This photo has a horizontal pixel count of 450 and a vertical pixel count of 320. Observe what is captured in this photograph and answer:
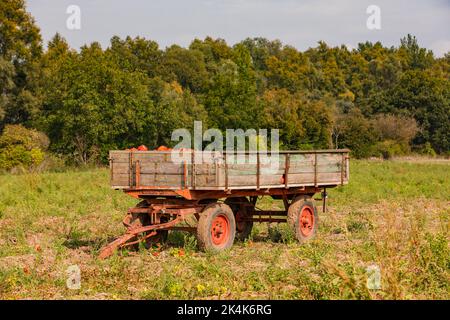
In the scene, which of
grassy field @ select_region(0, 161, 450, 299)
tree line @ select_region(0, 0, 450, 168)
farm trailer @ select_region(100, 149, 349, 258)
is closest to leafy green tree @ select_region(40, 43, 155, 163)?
tree line @ select_region(0, 0, 450, 168)

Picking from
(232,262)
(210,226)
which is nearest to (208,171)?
(210,226)

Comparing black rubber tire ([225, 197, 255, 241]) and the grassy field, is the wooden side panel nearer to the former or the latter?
the grassy field

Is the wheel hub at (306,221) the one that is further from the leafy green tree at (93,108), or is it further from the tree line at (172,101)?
the leafy green tree at (93,108)

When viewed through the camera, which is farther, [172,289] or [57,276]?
[57,276]

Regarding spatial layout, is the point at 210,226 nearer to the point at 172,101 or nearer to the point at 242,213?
the point at 242,213

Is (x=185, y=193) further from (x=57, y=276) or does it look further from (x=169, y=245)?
(x=57, y=276)

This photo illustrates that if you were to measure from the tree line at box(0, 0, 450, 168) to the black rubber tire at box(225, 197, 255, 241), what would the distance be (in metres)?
24.0

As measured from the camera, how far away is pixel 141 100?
139 feet

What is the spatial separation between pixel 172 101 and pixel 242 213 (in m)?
32.4

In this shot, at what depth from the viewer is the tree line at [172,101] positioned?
4006 cm

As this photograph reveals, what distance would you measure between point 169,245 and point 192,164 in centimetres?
194
